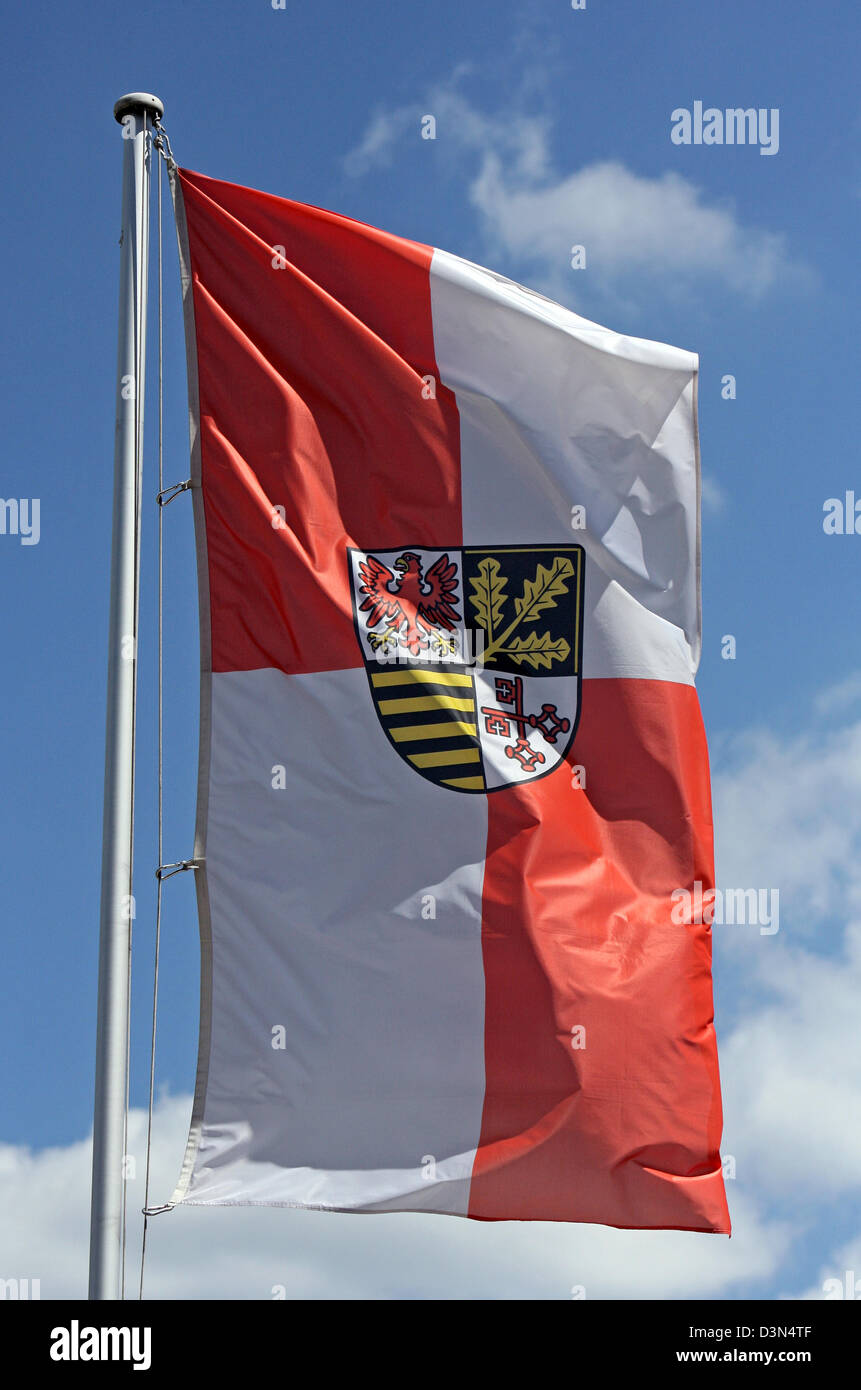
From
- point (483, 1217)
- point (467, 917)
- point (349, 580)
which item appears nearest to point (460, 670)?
point (349, 580)

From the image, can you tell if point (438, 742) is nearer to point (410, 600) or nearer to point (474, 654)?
point (474, 654)

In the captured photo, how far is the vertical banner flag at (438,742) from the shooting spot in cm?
1130

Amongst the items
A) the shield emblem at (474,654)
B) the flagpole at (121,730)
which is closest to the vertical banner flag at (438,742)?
the shield emblem at (474,654)

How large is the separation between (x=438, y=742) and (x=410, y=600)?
1.07 meters

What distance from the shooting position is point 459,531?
12773 millimetres

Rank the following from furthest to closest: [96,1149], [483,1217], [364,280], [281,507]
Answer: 1. [364,280]
2. [281,507]
3. [483,1217]
4. [96,1149]

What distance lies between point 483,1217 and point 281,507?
4886 millimetres

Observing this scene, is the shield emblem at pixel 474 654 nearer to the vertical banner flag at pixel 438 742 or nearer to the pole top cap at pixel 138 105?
the vertical banner flag at pixel 438 742

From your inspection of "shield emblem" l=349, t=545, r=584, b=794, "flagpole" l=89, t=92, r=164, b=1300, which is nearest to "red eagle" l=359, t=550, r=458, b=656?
"shield emblem" l=349, t=545, r=584, b=794

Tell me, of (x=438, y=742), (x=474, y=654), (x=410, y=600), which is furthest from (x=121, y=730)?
(x=474, y=654)

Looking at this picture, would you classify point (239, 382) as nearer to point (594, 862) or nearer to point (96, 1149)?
point (594, 862)

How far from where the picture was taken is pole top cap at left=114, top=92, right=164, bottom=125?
12109mm

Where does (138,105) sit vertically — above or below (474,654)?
above

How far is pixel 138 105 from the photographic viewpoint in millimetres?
12125
